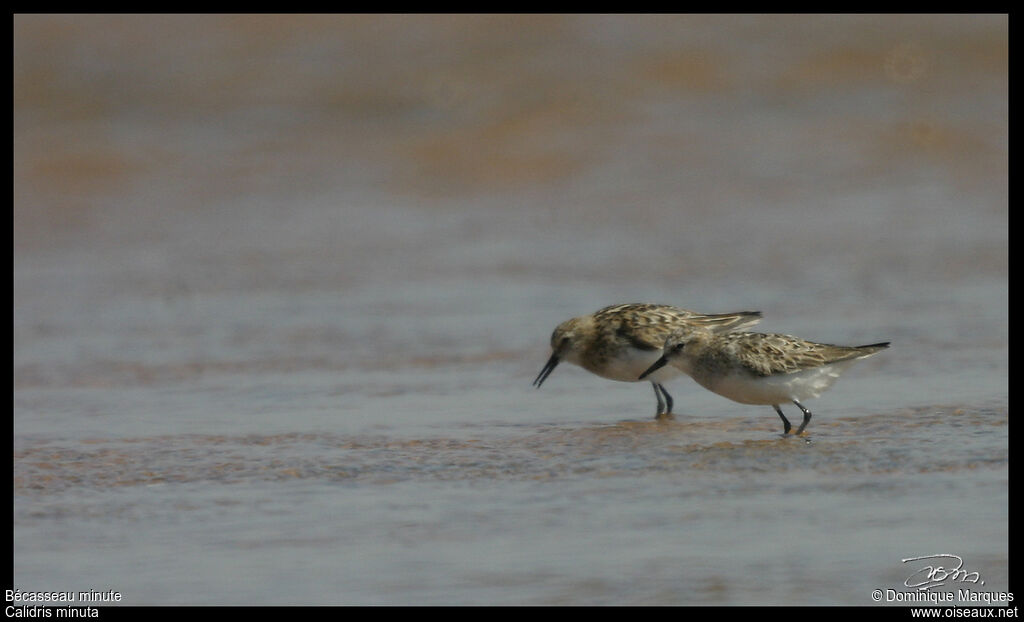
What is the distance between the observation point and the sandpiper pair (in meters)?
7.21

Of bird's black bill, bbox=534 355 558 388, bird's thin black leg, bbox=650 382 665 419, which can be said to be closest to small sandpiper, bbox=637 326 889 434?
bird's thin black leg, bbox=650 382 665 419

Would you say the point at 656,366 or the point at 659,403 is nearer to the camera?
the point at 656,366

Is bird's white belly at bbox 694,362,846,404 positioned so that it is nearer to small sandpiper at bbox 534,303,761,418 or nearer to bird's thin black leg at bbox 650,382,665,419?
bird's thin black leg at bbox 650,382,665,419

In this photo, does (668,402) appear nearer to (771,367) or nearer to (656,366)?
(656,366)

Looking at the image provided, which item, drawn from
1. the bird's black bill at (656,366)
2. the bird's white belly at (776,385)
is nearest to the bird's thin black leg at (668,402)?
the bird's black bill at (656,366)

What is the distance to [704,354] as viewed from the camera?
7.54 metres

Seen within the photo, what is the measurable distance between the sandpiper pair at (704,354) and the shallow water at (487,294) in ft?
0.73

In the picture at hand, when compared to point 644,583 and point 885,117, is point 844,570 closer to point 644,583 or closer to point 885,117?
point 644,583

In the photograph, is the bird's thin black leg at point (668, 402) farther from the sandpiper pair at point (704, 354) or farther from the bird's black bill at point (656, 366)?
the bird's black bill at point (656, 366)

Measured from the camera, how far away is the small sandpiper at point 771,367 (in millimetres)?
7176

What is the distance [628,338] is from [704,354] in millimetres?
931

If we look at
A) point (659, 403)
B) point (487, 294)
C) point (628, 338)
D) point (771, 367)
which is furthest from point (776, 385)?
point (487, 294)
